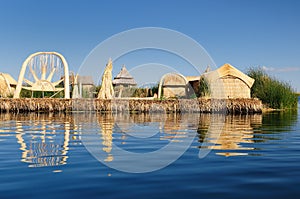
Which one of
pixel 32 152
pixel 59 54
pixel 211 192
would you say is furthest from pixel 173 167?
pixel 59 54

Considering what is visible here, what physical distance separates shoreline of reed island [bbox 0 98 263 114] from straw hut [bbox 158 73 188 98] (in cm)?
1235

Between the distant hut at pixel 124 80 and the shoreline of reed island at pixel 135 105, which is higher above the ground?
the distant hut at pixel 124 80

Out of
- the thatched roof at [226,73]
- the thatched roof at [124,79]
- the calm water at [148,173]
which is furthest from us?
the thatched roof at [124,79]

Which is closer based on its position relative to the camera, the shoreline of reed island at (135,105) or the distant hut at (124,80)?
the shoreline of reed island at (135,105)

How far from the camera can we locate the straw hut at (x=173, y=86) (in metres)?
34.6

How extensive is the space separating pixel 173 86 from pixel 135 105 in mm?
13075

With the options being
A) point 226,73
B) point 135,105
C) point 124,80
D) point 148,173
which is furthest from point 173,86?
point 148,173

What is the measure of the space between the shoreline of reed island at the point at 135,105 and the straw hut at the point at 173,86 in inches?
486

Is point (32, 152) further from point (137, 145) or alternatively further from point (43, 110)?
point (43, 110)

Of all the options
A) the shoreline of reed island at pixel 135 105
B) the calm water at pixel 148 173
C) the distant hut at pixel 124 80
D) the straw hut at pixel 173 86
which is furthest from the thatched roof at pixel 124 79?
the calm water at pixel 148 173

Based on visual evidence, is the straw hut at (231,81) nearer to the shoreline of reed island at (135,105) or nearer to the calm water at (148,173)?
the shoreline of reed island at (135,105)

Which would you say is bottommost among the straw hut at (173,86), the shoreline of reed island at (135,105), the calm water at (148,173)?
the calm water at (148,173)

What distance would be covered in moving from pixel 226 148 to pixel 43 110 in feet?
57.6

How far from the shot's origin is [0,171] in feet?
14.1
